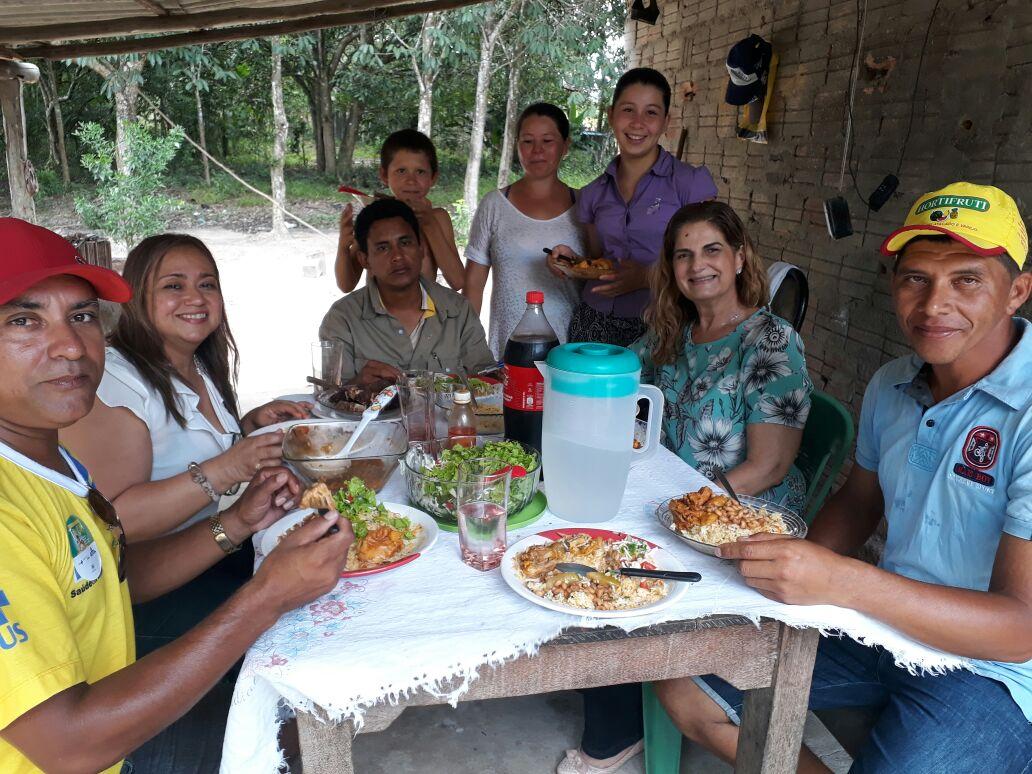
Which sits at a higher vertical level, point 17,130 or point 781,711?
point 17,130

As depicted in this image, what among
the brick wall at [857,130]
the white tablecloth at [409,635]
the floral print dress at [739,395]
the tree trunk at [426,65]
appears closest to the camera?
the white tablecloth at [409,635]

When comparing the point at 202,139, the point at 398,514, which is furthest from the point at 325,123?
the point at 398,514

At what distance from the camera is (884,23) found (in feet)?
13.2

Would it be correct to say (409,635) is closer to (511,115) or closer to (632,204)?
(632,204)

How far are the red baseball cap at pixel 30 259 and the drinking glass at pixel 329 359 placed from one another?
1.49m

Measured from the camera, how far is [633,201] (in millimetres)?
3891

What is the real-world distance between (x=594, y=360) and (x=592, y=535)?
40cm

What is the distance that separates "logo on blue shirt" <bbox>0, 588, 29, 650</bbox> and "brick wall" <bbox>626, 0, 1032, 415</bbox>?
365cm

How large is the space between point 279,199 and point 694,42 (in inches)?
436

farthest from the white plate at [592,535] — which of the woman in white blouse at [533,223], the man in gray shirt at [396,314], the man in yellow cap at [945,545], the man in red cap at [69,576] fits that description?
the woman in white blouse at [533,223]

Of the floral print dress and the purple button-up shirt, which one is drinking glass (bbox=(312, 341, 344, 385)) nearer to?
the floral print dress

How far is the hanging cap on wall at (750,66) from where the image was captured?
5160 millimetres

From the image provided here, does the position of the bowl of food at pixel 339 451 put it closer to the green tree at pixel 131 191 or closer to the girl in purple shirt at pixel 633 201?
the girl in purple shirt at pixel 633 201

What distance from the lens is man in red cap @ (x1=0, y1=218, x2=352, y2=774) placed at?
1.07m
